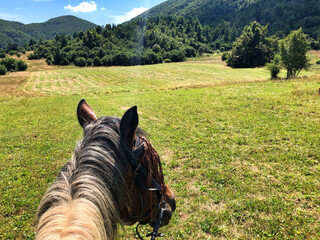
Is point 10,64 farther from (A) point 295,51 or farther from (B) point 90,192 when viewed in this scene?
(B) point 90,192

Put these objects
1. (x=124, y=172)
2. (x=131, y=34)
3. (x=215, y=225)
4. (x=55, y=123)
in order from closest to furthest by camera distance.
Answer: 1. (x=124, y=172)
2. (x=215, y=225)
3. (x=55, y=123)
4. (x=131, y=34)

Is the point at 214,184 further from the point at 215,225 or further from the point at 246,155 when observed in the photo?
the point at 246,155

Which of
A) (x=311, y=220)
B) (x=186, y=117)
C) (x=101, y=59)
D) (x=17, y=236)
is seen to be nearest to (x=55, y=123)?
(x=186, y=117)

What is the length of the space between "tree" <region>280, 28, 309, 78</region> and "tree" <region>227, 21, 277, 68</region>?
40.2m

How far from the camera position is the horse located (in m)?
1.12

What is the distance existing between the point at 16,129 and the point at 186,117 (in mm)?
11092

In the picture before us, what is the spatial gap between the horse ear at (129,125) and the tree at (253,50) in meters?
77.2

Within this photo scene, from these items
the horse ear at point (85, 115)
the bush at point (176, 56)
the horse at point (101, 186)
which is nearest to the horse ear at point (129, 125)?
the horse at point (101, 186)

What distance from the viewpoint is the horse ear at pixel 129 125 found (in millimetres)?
1356

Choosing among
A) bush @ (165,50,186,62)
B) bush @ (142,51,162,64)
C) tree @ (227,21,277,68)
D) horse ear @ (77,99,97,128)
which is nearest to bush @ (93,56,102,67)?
bush @ (142,51,162,64)

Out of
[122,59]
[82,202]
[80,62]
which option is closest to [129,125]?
[82,202]

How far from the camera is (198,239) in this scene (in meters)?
3.76

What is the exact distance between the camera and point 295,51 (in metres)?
30.8

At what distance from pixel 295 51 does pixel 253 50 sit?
4772 cm
